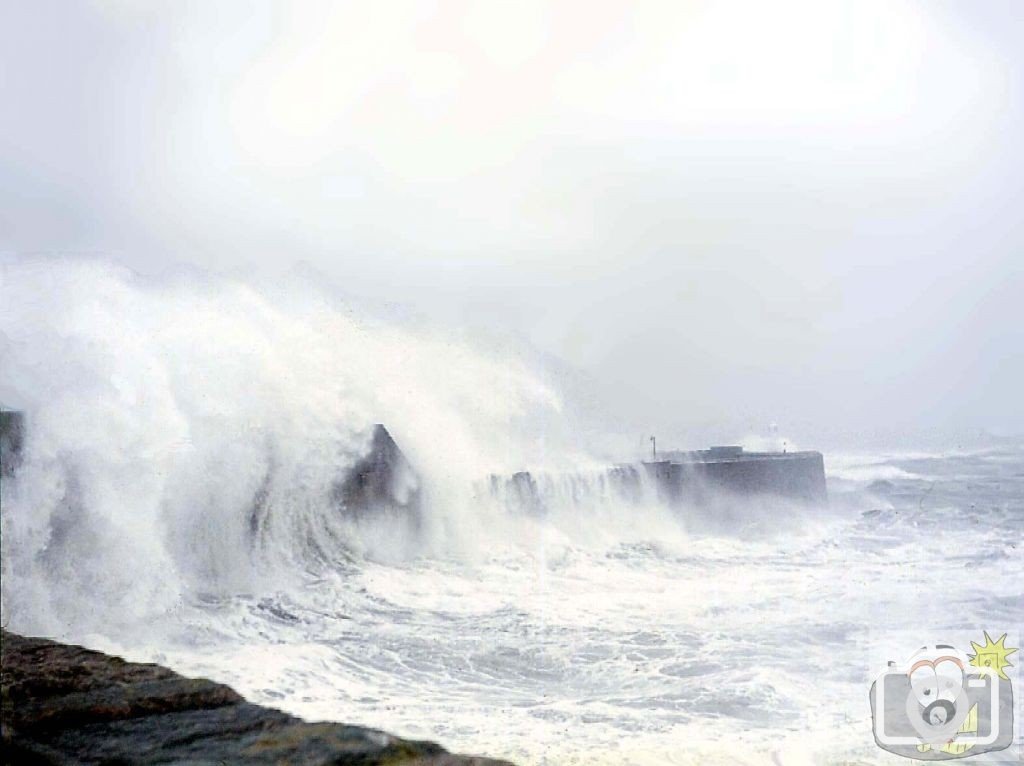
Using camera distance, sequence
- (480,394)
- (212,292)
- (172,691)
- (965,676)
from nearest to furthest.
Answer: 1. (172,691)
2. (965,676)
3. (212,292)
4. (480,394)

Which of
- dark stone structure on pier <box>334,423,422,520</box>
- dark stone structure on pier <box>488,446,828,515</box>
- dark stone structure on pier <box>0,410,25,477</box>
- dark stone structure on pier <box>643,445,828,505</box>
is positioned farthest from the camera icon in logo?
dark stone structure on pier <box>643,445,828,505</box>

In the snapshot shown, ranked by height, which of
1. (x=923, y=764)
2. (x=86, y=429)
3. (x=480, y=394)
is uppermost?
(x=480, y=394)

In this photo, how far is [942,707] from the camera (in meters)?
4.84

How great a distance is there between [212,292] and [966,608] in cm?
1033

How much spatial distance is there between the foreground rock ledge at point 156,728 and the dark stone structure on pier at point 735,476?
47.5 feet

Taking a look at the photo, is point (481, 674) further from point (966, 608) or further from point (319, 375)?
point (319, 375)

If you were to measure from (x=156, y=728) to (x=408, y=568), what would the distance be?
7.98m

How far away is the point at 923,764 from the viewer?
4.07m

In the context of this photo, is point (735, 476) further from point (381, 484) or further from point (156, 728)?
point (156, 728)

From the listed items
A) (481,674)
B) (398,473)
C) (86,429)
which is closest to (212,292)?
(398,473)

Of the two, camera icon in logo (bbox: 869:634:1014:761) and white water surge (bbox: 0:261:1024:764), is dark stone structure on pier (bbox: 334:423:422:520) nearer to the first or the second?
white water surge (bbox: 0:261:1024:764)

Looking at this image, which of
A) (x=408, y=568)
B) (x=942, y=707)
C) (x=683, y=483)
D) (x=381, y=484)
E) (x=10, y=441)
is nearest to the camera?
(x=942, y=707)

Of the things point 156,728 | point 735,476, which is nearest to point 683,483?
point 735,476

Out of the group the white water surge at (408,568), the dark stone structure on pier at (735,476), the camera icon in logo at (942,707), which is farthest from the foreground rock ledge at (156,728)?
the dark stone structure on pier at (735,476)
